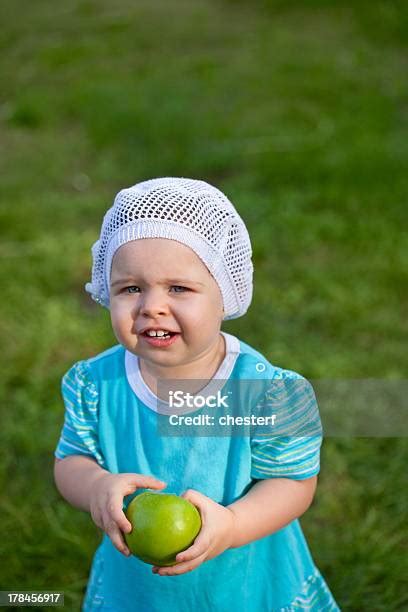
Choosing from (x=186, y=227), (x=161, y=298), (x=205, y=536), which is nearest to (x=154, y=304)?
(x=161, y=298)

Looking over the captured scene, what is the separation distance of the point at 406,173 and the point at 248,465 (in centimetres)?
352

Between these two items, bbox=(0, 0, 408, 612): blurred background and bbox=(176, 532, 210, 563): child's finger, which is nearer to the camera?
bbox=(176, 532, 210, 563): child's finger

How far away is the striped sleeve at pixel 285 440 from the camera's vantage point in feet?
5.51

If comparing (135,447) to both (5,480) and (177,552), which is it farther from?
(5,480)

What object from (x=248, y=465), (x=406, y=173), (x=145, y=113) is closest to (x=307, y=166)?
(x=406, y=173)

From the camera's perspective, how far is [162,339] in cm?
156

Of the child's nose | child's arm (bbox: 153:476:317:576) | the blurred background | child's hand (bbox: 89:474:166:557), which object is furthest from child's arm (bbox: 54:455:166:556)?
the blurred background

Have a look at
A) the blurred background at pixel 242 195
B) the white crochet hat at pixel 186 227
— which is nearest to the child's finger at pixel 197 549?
the white crochet hat at pixel 186 227

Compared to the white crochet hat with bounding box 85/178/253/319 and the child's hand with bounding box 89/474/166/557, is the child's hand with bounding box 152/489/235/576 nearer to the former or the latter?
the child's hand with bounding box 89/474/166/557

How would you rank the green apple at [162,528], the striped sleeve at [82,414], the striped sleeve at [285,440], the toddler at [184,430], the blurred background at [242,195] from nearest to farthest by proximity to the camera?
1. the green apple at [162,528]
2. the toddler at [184,430]
3. the striped sleeve at [285,440]
4. the striped sleeve at [82,414]
5. the blurred background at [242,195]

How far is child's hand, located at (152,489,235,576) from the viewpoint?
1475 millimetres

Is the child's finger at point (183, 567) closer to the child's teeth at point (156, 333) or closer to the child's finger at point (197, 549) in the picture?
the child's finger at point (197, 549)

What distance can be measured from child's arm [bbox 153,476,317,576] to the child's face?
31 cm

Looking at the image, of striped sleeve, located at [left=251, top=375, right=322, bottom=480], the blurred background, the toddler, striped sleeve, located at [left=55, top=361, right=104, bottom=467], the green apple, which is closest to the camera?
the green apple
